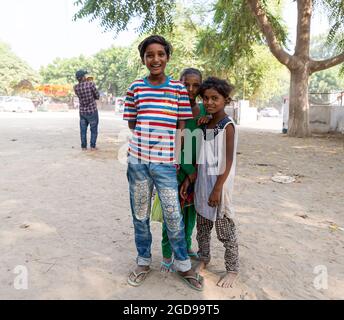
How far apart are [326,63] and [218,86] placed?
11.7 meters

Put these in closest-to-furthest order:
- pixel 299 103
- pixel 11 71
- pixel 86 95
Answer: pixel 86 95, pixel 299 103, pixel 11 71

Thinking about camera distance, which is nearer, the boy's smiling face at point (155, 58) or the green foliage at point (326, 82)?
the boy's smiling face at point (155, 58)

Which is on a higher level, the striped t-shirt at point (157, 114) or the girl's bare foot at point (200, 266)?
the striped t-shirt at point (157, 114)

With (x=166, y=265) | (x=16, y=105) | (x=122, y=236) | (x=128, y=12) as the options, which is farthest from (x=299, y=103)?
(x=16, y=105)

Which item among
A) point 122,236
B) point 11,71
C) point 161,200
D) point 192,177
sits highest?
point 11,71

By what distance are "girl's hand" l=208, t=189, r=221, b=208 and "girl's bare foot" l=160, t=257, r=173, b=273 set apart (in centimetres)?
64

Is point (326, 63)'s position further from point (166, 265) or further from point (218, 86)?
point (166, 265)

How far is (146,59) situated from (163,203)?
972 millimetres

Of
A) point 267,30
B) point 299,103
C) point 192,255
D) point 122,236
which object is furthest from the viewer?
point 299,103

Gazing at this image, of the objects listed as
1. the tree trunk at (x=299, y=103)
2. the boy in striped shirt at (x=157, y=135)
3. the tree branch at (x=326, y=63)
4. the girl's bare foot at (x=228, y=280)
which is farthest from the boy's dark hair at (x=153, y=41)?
the tree branch at (x=326, y=63)

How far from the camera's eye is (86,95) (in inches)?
311

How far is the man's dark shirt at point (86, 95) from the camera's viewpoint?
7.87 metres

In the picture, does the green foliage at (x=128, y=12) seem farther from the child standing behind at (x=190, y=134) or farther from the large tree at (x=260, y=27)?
the child standing behind at (x=190, y=134)
